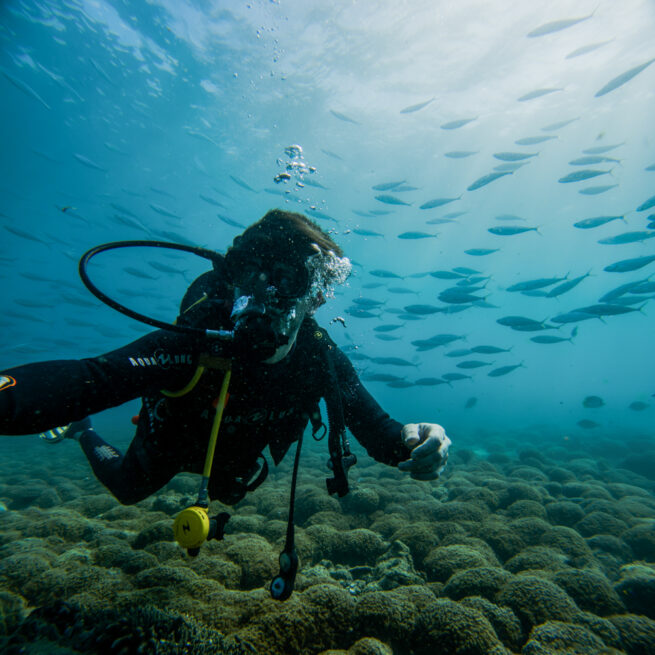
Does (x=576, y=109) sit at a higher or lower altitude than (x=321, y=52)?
higher

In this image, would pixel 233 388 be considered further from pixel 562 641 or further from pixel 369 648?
pixel 562 641

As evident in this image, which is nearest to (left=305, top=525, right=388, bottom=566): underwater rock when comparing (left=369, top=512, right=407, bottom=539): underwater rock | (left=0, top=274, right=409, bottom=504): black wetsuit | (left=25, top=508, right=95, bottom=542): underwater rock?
(left=369, top=512, right=407, bottom=539): underwater rock

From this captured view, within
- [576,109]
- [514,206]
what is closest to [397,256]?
[514,206]

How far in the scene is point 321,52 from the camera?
13.3 meters

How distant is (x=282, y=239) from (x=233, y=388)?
1.23 meters

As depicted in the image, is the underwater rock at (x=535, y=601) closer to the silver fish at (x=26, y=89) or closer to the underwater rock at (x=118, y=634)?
the underwater rock at (x=118, y=634)

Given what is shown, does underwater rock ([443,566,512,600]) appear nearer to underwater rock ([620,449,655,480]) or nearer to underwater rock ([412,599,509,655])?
underwater rock ([412,599,509,655])

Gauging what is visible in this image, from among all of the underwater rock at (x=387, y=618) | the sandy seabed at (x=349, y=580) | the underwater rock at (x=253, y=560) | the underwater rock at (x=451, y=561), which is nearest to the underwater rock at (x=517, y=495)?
the sandy seabed at (x=349, y=580)

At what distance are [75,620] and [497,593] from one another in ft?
9.21

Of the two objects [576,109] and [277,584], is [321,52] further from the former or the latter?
[277,584]

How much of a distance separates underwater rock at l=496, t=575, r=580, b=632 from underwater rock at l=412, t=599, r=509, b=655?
513mm

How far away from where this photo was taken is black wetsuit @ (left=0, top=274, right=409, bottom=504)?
53.8 inches

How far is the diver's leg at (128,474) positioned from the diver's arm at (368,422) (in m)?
1.47

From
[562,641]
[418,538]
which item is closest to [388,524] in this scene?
[418,538]
